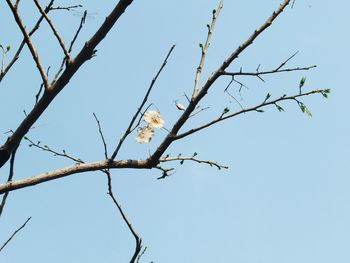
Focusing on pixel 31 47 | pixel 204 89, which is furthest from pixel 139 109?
pixel 31 47

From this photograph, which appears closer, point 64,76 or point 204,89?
point 64,76

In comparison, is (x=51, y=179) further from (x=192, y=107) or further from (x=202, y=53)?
(x=202, y=53)

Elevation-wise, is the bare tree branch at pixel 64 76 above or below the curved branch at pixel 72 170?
above

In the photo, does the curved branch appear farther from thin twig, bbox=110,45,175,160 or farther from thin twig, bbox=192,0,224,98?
thin twig, bbox=192,0,224,98

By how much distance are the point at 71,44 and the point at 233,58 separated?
1.14 meters

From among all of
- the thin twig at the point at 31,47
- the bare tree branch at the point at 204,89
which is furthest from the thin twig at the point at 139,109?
the thin twig at the point at 31,47

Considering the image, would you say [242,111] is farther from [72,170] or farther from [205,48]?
[72,170]

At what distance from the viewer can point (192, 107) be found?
301cm

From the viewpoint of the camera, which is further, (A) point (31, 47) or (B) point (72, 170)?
(B) point (72, 170)

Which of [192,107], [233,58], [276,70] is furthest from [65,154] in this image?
[276,70]

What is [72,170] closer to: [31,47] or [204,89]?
[31,47]

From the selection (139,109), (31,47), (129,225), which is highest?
(31,47)

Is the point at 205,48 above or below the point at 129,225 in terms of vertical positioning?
above

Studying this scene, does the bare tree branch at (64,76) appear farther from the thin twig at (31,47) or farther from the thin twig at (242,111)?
the thin twig at (242,111)
